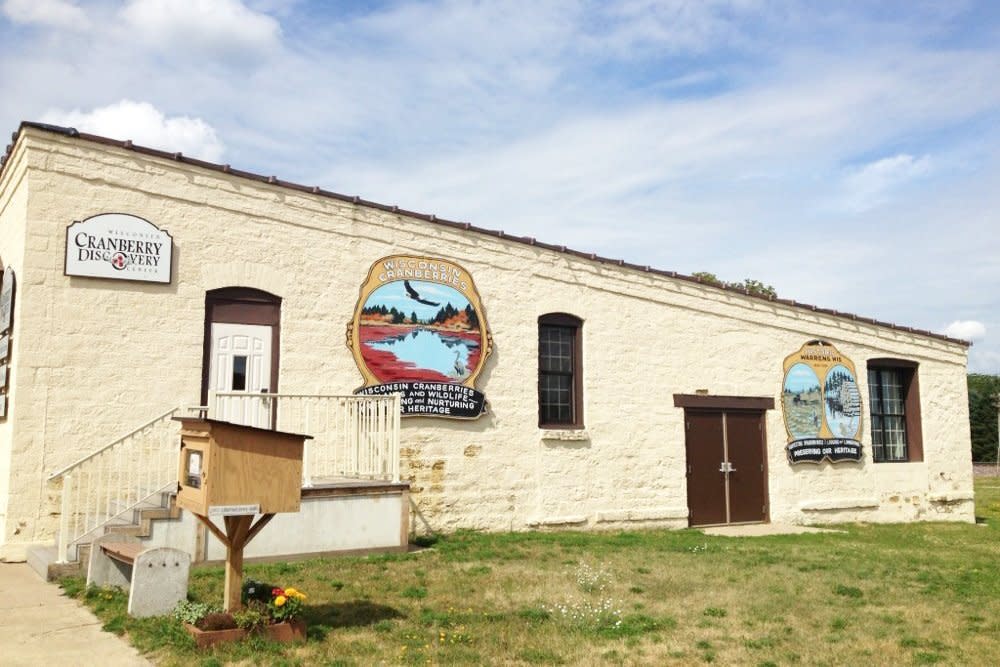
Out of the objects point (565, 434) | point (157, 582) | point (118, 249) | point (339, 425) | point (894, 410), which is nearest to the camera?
point (157, 582)

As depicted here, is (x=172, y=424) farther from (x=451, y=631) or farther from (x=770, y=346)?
(x=770, y=346)

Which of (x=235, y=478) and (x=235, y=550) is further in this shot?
(x=235, y=550)

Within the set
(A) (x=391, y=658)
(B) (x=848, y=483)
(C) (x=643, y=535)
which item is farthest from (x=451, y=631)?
(B) (x=848, y=483)

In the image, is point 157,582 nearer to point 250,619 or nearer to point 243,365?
point 250,619

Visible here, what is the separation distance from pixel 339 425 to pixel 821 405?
10.3m

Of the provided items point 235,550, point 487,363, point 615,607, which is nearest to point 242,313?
point 487,363

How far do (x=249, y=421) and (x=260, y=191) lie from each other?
3.33m

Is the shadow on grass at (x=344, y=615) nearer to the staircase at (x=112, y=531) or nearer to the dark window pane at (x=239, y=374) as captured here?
the staircase at (x=112, y=531)

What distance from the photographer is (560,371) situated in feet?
46.1

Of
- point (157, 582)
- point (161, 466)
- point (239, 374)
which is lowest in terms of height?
point (157, 582)

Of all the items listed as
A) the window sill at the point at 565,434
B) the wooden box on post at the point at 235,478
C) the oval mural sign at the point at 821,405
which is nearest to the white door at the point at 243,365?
the wooden box on post at the point at 235,478

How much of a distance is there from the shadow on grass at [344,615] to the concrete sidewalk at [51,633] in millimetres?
1440

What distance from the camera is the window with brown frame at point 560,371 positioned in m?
13.9

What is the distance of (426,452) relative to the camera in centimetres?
1223
